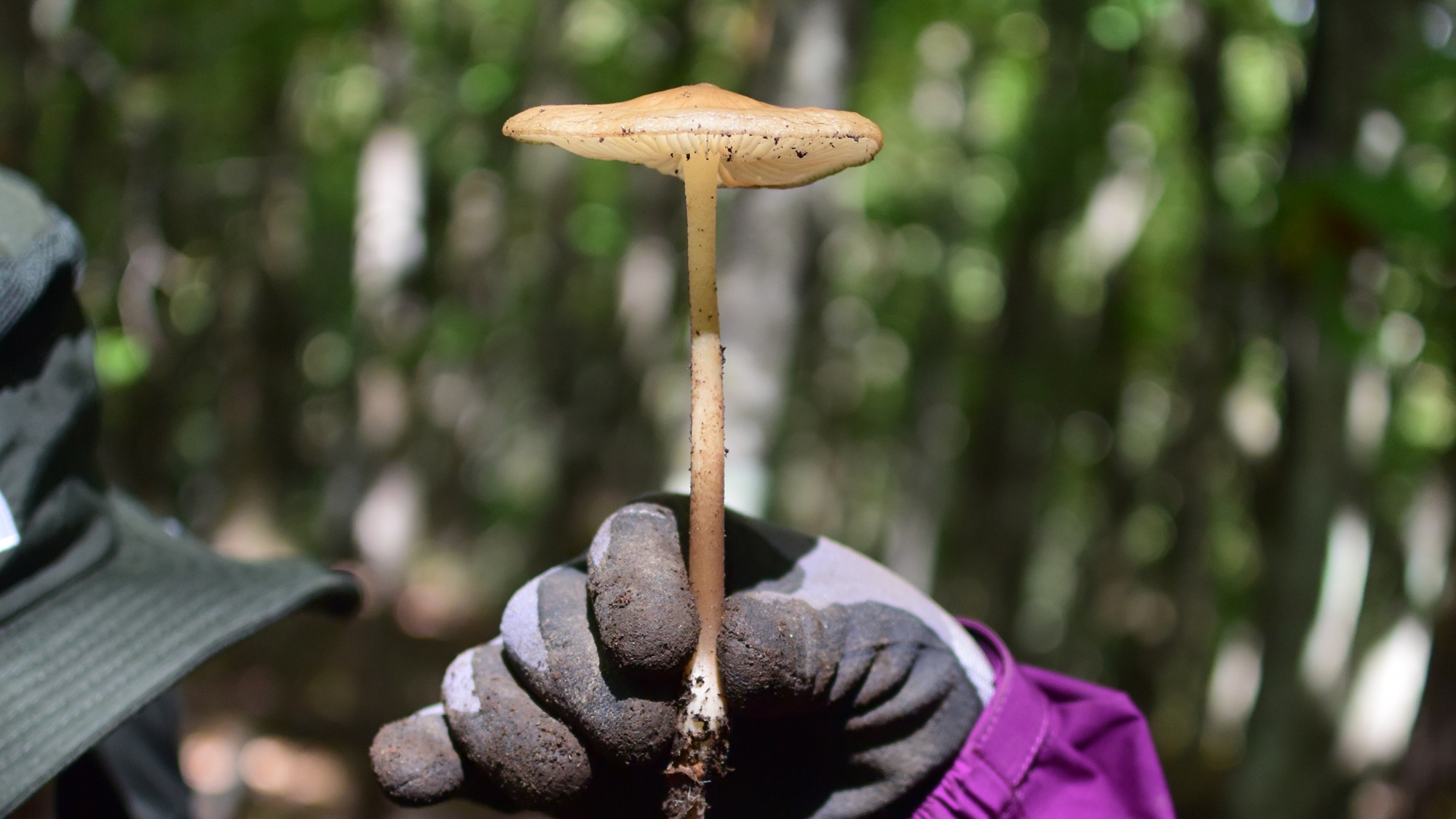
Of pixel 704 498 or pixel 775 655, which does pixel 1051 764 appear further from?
pixel 704 498

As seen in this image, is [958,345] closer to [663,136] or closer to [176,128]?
[176,128]

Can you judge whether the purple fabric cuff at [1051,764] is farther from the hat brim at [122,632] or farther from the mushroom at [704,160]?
the hat brim at [122,632]

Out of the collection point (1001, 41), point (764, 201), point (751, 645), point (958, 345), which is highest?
point (1001, 41)

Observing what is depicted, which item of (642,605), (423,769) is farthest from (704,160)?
(423,769)

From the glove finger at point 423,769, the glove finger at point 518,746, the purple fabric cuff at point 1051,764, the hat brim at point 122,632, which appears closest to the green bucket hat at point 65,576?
the hat brim at point 122,632

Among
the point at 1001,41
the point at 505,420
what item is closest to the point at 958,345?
the point at 1001,41

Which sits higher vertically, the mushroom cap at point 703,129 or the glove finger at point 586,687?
the mushroom cap at point 703,129
